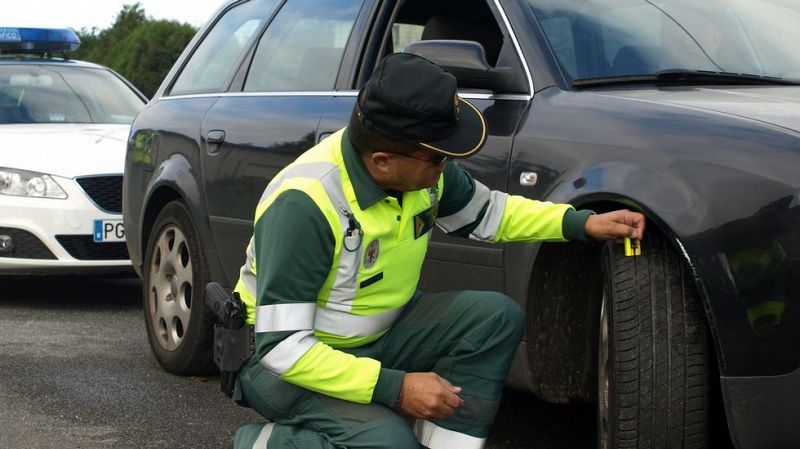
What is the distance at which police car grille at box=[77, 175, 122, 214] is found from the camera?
7.76 m

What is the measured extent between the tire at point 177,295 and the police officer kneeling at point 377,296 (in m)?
2.13

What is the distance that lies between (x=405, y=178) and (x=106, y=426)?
2.12 m

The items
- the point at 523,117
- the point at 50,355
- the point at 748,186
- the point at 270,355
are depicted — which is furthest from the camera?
the point at 50,355

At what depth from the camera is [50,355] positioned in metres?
6.22

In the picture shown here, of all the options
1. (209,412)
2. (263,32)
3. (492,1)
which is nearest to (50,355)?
(209,412)

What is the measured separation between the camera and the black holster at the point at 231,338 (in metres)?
3.44

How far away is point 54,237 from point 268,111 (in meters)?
2.81

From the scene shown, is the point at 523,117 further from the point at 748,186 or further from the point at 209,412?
the point at 209,412

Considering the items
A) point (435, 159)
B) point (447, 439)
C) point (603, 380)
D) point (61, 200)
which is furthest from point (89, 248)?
point (435, 159)

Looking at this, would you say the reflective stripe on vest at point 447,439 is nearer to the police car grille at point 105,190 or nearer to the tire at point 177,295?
the tire at point 177,295

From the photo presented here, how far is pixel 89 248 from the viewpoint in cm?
769

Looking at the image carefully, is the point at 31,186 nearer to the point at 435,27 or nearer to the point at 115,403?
the point at 115,403

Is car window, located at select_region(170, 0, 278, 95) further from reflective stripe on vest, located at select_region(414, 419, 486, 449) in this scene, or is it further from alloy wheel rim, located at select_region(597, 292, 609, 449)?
reflective stripe on vest, located at select_region(414, 419, 486, 449)

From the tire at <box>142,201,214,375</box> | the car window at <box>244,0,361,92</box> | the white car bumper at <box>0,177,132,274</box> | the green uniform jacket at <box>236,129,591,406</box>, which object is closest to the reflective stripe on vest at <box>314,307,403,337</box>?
the green uniform jacket at <box>236,129,591,406</box>
